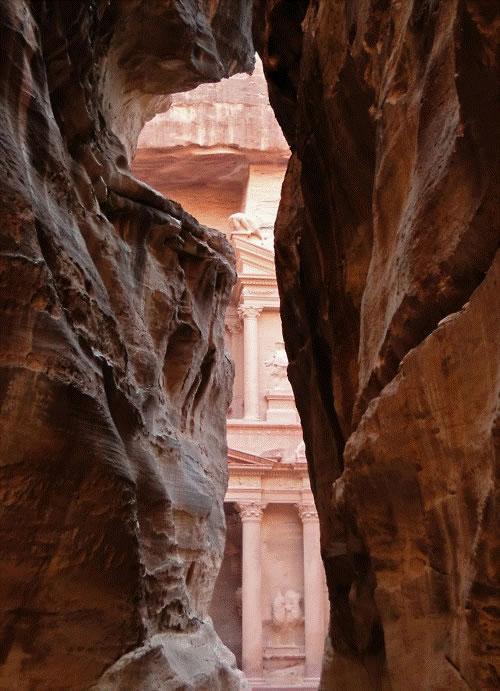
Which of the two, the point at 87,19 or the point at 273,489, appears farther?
the point at 273,489

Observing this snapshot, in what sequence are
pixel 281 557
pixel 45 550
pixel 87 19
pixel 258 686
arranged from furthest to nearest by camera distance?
pixel 281 557 < pixel 258 686 < pixel 87 19 < pixel 45 550

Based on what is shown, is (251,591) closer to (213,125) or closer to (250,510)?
(250,510)

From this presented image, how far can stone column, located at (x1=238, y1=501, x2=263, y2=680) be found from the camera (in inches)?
781

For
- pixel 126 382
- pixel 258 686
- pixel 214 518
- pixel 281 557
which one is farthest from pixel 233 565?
pixel 126 382

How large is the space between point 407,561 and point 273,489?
18237 millimetres

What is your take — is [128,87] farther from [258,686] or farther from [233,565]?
[233,565]

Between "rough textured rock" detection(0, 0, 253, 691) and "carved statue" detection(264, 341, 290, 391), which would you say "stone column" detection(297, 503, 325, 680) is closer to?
"carved statue" detection(264, 341, 290, 391)

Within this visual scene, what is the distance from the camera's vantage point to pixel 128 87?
357 inches

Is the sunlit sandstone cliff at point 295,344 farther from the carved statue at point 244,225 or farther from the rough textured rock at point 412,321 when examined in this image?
the carved statue at point 244,225

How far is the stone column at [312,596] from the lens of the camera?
1980 centimetres

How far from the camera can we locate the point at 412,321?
349cm

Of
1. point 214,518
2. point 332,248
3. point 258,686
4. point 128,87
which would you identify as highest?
point 128,87

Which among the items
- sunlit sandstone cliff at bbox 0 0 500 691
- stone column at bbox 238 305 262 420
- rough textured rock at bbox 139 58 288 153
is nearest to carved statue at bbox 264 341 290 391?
stone column at bbox 238 305 262 420

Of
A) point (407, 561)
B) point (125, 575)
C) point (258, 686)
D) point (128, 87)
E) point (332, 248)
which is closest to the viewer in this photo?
point (407, 561)
